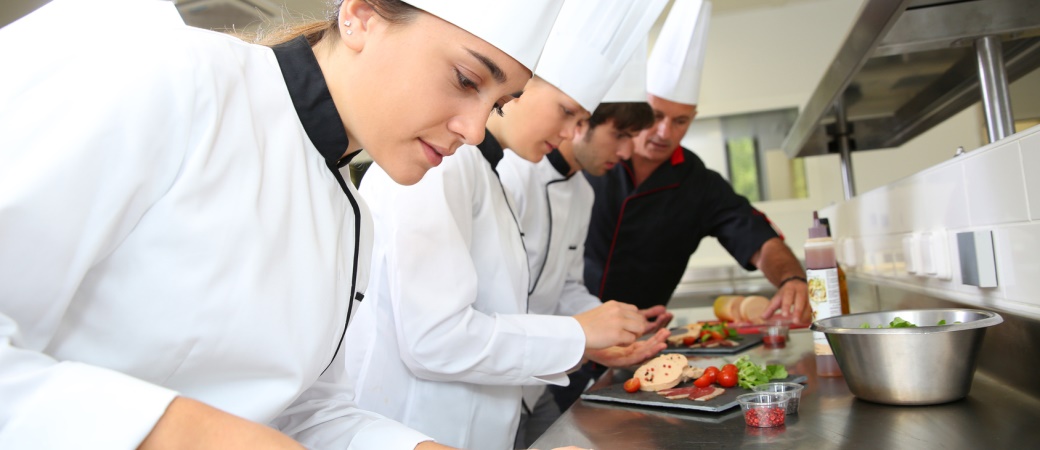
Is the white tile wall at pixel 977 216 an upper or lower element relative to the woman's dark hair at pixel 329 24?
lower

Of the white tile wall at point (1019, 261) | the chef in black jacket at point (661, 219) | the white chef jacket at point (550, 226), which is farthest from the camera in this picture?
the chef in black jacket at point (661, 219)

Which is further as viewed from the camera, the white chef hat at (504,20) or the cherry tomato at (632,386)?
the cherry tomato at (632,386)

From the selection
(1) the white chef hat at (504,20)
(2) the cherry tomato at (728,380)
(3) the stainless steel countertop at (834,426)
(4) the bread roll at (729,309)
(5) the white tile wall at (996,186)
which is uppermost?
(1) the white chef hat at (504,20)

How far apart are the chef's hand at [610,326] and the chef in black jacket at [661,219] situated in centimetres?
126

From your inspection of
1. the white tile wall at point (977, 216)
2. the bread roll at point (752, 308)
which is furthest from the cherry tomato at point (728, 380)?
the bread roll at point (752, 308)

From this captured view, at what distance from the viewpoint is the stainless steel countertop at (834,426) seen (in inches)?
39.6

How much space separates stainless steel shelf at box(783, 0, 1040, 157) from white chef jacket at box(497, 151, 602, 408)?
734 millimetres

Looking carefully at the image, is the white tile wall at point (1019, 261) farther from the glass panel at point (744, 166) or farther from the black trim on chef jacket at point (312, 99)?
the glass panel at point (744, 166)

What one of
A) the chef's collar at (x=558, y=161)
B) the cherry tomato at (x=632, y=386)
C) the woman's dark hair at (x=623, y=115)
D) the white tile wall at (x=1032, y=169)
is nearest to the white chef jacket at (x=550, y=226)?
the chef's collar at (x=558, y=161)

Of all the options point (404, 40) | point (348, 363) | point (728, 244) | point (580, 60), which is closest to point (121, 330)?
point (404, 40)

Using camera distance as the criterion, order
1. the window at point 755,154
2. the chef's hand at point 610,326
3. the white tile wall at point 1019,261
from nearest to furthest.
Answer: the white tile wall at point 1019,261
the chef's hand at point 610,326
the window at point 755,154

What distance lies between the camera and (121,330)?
754 mm

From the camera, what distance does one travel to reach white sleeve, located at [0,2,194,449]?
0.60m

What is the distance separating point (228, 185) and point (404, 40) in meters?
0.29
